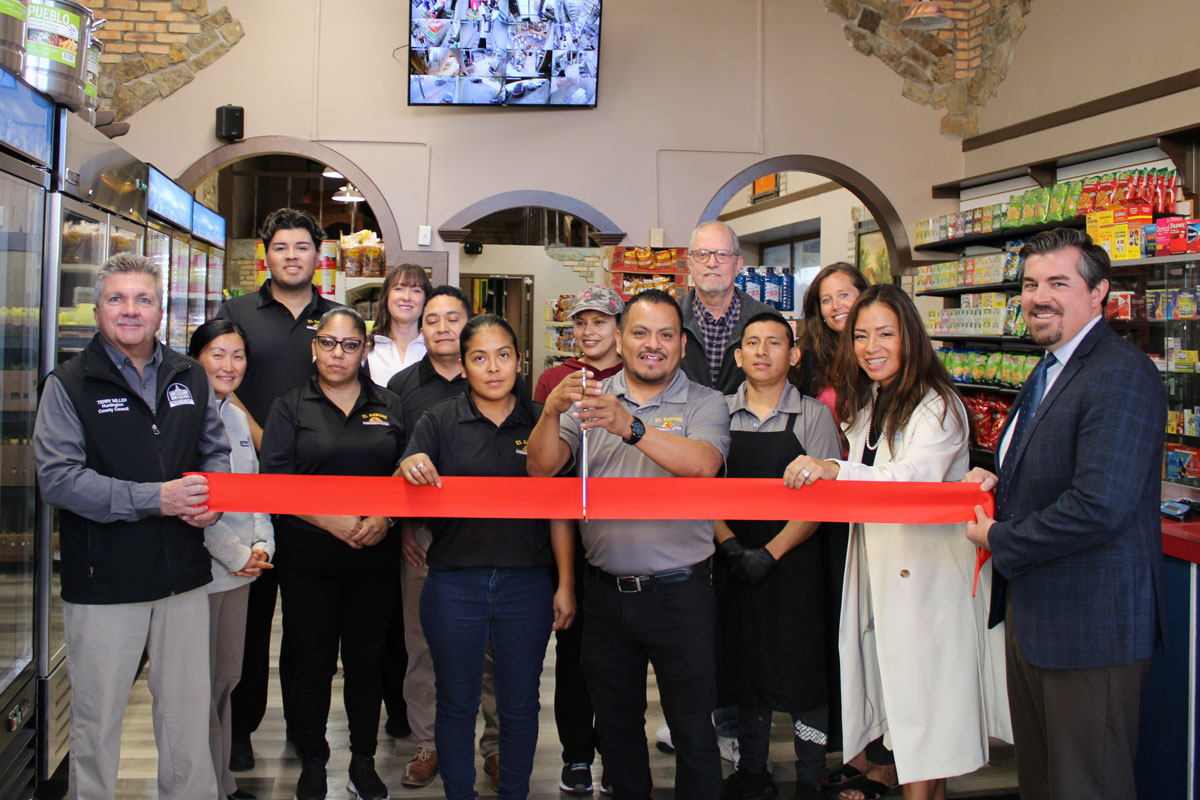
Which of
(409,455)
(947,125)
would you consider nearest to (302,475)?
(409,455)

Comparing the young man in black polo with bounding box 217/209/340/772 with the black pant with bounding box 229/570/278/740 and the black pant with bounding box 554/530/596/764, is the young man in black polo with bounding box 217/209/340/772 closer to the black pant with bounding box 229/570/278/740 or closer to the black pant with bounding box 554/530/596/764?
the black pant with bounding box 229/570/278/740

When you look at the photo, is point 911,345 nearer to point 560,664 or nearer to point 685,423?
point 685,423

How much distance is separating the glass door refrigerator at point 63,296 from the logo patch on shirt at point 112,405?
0.90 metres

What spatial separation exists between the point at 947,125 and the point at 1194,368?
142 inches

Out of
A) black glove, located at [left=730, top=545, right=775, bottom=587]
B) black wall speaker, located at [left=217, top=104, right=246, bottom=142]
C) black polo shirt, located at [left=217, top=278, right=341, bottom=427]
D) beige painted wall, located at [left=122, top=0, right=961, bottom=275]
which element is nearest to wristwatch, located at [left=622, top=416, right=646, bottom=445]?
black glove, located at [left=730, top=545, right=775, bottom=587]

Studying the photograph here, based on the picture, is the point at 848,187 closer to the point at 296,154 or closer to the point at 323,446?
the point at 296,154

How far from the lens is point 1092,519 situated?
204 cm

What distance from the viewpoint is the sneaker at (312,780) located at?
2.89 m

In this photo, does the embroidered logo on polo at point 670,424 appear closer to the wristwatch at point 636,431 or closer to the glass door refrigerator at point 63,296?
the wristwatch at point 636,431

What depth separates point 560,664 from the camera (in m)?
3.10

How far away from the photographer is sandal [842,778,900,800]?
2.97 m

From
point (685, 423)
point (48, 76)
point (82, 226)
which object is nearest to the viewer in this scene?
point (685, 423)

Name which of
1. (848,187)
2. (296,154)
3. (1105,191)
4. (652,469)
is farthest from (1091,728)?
(296,154)

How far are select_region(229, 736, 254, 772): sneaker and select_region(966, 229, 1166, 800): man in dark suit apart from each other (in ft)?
8.39
